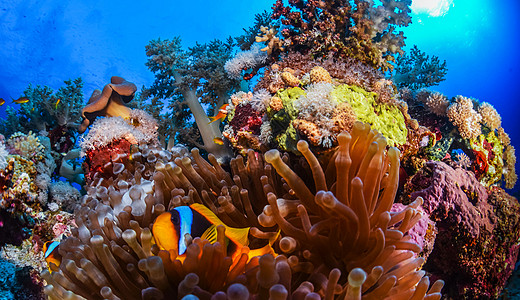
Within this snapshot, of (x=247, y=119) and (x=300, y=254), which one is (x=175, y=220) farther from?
(x=247, y=119)

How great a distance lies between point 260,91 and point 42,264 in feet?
9.78

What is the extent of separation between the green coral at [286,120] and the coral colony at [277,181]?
0.02m

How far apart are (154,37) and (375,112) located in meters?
43.7

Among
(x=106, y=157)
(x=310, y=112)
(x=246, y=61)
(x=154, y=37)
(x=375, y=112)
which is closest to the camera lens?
(x=310, y=112)

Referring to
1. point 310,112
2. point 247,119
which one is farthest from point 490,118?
point 247,119

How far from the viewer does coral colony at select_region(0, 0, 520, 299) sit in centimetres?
125

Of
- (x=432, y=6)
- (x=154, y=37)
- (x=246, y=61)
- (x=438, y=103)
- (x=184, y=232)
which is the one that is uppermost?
(x=154, y=37)

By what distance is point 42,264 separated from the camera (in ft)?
9.34

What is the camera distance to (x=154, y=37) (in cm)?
3962

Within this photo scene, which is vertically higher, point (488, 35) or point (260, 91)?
point (488, 35)

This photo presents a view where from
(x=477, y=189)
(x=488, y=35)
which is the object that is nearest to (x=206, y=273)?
(x=477, y=189)

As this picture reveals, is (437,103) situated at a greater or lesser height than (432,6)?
lesser

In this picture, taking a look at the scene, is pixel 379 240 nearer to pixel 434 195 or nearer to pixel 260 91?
pixel 434 195

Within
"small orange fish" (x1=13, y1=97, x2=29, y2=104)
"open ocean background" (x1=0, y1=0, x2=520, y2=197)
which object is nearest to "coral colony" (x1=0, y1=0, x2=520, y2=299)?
"small orange fish" (x1=13, y1=97, x2=29, y2=104)
